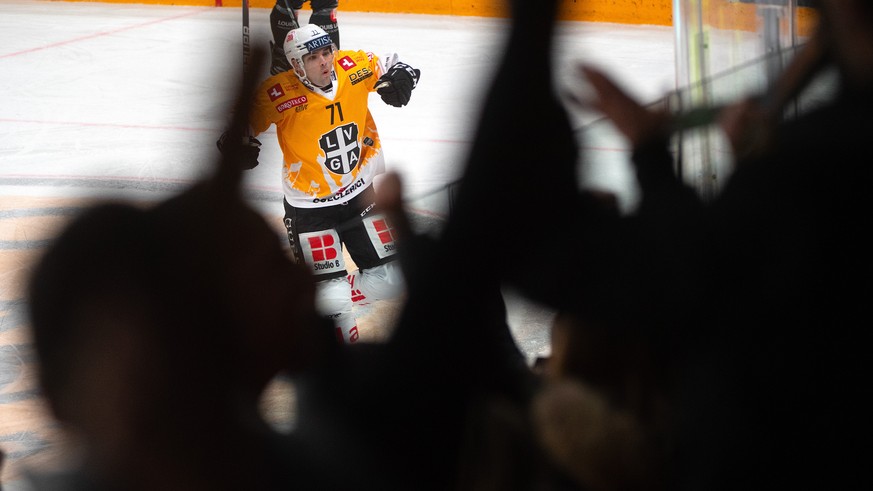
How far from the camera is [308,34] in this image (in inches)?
169

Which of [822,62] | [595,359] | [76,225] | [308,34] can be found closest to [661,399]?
[595,359]

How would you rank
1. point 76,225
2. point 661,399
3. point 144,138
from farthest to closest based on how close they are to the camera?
point 144,138 → point 661,399 → point 76,225

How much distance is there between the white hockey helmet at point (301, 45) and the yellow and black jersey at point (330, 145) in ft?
0.20

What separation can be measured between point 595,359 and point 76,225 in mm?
450

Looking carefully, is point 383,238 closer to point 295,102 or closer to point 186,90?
point 186,90

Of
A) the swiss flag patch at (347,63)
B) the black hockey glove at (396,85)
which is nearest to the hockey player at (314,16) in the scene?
the swiss flag patch at (347,63)

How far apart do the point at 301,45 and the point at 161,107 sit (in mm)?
4133

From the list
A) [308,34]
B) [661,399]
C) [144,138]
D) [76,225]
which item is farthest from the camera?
[144,138]

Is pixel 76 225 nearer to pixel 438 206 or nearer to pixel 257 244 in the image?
pixel 257 244

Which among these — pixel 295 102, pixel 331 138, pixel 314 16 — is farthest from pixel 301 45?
pixel 314 16

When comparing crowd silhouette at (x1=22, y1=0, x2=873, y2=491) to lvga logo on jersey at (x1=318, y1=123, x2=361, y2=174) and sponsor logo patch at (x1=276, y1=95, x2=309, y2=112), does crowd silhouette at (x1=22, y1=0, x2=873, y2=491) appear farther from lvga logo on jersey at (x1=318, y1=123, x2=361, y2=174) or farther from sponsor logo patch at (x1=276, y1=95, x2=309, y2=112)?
lvga logo on jersey at (x1=318, y1=123, x2=361, y2=174)

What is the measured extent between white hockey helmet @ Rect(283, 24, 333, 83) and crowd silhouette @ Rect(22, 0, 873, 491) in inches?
137

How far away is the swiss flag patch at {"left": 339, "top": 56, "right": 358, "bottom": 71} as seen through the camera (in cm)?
453

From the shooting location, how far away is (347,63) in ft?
14.9
